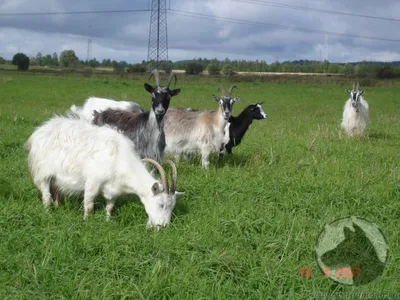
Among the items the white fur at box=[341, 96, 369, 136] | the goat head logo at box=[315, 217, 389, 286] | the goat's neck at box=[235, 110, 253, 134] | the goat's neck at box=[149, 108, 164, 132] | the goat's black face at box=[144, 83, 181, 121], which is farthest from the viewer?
the white fur at box=[341, 96, 369, 136]

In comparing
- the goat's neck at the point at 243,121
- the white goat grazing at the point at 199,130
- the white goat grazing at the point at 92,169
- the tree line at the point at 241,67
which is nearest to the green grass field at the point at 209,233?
the white goat grazing at the point at 92,169

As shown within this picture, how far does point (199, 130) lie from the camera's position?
954cm

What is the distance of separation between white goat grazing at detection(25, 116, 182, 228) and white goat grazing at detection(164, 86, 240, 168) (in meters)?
3.47

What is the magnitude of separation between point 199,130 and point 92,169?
13.9ft

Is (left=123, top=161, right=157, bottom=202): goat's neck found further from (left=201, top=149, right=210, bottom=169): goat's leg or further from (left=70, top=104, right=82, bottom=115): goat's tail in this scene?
(left=70, top=104, right=82, bottom=115): goat's tail

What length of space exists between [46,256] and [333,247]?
281cm

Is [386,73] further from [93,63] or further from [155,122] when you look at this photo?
[93,63]

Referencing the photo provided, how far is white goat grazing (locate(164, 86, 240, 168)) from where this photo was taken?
30.7 feet

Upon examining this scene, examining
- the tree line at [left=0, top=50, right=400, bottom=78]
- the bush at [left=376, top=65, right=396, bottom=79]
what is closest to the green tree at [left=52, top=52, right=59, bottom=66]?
the tree line at [left=0, top=50, right=400, bottom=78]

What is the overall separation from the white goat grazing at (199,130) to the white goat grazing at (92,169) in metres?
3.47

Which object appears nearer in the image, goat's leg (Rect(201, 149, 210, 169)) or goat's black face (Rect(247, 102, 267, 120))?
goat's leg (Rect(201, 149, 210, 169))

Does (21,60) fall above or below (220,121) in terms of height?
above

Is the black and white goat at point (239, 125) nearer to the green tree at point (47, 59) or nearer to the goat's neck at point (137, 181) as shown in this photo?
the goat's neck at point (137, 181)

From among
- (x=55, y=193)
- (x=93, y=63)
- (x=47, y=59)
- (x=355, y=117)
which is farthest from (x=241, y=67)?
(x=55, y=193)
